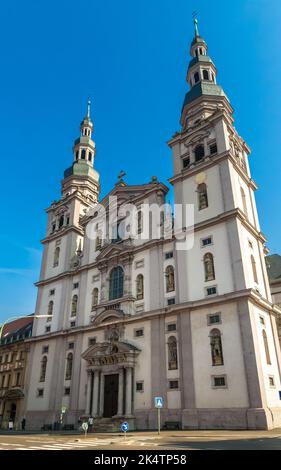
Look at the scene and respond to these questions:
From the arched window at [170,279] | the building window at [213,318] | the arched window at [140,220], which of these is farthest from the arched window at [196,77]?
the building window at [213,318]

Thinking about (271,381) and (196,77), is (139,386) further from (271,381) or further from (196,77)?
(196,77)

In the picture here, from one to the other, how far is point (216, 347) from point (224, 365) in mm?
1489

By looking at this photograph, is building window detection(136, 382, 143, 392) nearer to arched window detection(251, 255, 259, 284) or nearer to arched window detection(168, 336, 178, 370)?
arched window detection(168, 336, 178, 370)

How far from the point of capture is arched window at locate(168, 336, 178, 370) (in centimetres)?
2958

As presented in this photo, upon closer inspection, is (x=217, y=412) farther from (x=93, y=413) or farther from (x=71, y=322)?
(x=71, y=322)

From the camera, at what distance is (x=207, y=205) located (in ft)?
111

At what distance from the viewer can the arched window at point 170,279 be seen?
32.9 meters

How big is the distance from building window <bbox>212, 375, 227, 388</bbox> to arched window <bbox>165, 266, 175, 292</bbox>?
8670mm

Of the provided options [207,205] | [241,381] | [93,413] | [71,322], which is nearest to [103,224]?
[71,322]

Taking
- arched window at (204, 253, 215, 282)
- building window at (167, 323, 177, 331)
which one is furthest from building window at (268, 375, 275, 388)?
arched window at (204, 253, 215, 282)

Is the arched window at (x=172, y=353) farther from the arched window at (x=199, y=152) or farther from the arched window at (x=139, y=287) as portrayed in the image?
the arched window at (x=199, y=152)

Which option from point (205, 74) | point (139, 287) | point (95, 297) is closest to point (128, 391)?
point (139, 287)

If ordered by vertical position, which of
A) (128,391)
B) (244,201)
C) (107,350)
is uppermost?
(244,201)

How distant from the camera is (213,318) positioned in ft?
93.4
